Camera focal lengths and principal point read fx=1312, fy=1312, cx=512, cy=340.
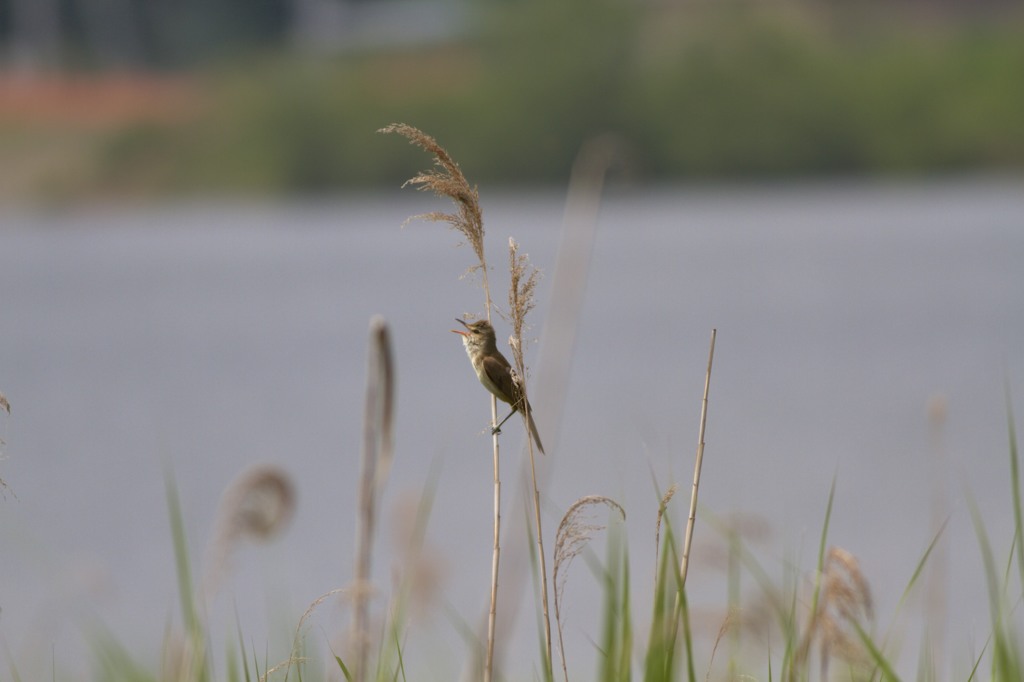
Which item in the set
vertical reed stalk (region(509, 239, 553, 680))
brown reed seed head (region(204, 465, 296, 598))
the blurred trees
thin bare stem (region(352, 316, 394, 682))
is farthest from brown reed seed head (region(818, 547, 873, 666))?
the blurred trees

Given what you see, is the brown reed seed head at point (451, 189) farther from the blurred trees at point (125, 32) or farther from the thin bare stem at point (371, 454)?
the blurred trees at point (125, 32)

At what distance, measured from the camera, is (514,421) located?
12.7ft

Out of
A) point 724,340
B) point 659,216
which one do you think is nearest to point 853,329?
point 724,340

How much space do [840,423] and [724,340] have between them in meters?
5.31

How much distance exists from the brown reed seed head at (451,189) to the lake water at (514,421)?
0.13 ft

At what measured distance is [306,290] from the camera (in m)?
27.8

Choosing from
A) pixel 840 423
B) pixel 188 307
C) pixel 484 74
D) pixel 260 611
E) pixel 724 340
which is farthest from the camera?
pixel 484 74

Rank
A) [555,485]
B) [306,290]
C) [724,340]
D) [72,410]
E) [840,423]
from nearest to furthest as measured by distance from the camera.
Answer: [555,485] → [840,423] → [72,410] → [724,340] → [306,290]

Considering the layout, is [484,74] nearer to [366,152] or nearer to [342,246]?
[366,152]

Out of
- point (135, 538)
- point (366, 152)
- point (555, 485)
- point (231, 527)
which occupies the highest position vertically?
point (366, 152)

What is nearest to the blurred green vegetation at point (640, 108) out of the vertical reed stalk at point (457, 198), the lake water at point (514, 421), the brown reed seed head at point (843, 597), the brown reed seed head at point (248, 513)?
the lake water at point (514, 421)

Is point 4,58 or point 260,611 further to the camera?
point 4,58

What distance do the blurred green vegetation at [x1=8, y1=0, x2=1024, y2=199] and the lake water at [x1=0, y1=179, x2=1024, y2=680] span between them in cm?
203

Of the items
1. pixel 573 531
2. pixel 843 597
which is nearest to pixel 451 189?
pixel 573 531
